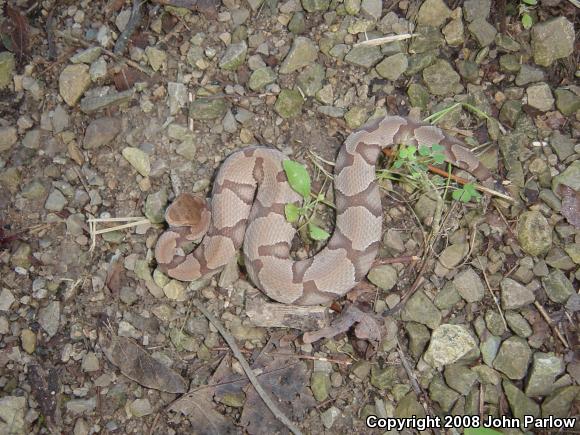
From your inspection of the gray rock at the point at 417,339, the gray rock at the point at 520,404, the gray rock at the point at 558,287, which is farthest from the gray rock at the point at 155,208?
the gray rock at the point at 558,287

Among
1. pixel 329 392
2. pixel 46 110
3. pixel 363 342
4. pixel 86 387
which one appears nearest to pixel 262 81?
pixel 46 110

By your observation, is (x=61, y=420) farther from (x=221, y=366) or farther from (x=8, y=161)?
(x=8, y=161)

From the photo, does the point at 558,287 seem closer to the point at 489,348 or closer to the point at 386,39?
the point at 489,348

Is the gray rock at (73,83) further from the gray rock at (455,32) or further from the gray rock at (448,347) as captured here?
the gray rock at (448,347)

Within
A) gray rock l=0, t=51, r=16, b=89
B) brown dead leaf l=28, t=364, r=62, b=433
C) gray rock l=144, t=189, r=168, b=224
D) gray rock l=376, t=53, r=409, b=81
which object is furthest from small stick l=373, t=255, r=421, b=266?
gray rock l=0, t=51, r=16, b=89

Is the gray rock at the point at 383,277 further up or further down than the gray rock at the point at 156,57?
further down

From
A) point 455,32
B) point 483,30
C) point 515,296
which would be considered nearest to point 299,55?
point 455,32
